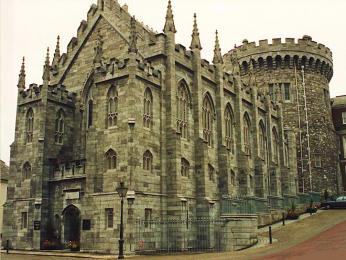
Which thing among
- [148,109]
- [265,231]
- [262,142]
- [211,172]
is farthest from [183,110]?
[262,142]

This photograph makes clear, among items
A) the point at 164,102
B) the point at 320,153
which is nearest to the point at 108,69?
the point at 164,102

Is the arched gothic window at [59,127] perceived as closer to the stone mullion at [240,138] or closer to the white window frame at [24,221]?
the white window frame at [24,221]

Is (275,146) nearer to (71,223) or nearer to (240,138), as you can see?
(240,138)

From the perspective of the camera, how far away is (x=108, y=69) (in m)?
28.0

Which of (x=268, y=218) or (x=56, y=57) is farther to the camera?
(x=56, y=57)

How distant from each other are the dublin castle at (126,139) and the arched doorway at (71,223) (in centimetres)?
7

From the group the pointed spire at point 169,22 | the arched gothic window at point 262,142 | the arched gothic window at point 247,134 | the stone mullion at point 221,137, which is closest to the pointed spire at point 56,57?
the pointed spire at point 169,22

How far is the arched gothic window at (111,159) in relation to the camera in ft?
86.4

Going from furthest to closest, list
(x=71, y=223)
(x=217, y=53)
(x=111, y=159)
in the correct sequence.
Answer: (x=217, y=53) < (x=71, y=223) < (x=111, y=159)

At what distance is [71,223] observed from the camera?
29.2 meters

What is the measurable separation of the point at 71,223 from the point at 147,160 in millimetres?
7533

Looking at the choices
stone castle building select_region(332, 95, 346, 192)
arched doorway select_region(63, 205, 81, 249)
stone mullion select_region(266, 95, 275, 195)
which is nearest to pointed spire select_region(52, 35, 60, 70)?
arched doorway select_region(63, 205, 81, 249)

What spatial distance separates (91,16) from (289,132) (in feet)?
91.4

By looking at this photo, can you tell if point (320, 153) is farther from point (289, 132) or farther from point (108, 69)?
point (108, 69)
